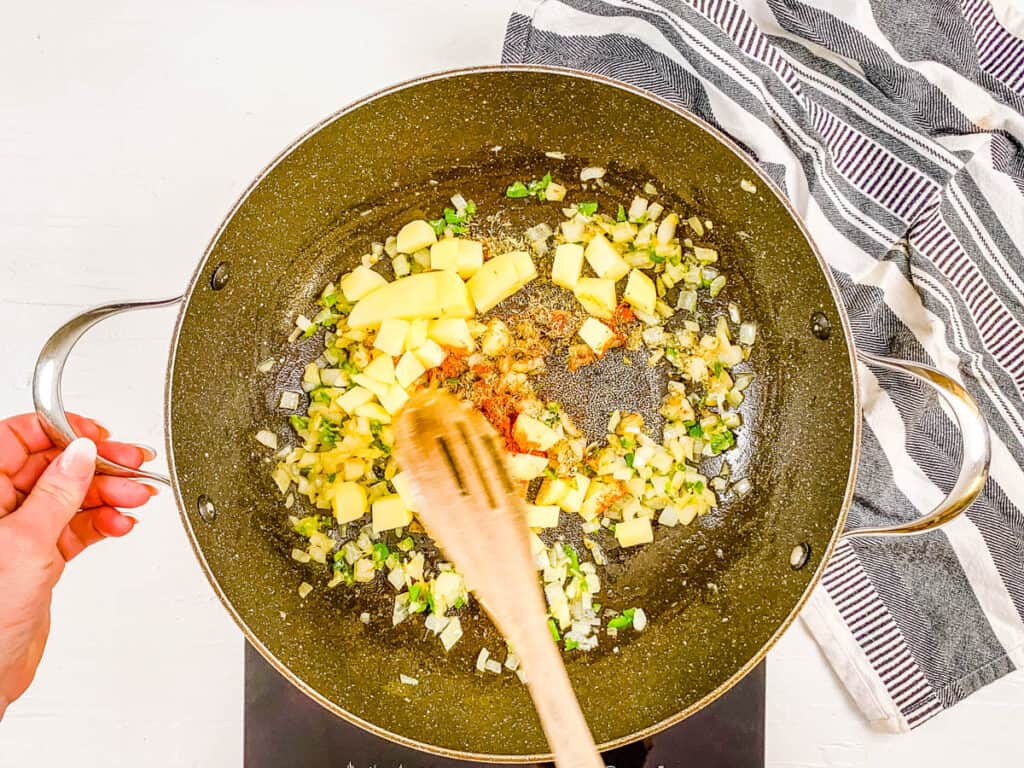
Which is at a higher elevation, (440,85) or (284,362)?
(440,85)

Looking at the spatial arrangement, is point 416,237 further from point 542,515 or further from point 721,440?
point 721,440

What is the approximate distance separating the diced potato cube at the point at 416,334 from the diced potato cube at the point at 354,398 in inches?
4.3

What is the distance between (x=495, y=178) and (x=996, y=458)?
0.99 m

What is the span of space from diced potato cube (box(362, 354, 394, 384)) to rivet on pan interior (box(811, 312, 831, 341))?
713 mm

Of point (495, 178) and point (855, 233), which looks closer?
point (855, 233)

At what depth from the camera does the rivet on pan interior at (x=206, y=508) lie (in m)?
1.26

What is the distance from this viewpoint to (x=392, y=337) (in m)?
1.31

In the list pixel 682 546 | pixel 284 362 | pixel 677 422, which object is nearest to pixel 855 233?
pixel 677 422

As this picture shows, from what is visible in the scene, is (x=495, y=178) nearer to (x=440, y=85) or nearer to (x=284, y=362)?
(x=440, y=85)

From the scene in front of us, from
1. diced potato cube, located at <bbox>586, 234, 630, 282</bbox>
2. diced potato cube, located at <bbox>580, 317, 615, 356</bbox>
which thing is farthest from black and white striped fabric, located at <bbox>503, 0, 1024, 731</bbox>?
diced potato cube, located at <bbox>580, 317, 615, 356</bbox>

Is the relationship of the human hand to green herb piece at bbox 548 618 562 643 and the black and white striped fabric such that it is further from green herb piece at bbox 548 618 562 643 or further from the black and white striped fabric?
the black and white striped fabric

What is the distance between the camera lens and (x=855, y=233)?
1307 mm

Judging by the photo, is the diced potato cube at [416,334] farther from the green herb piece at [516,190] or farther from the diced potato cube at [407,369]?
the green herb piece at [516,190]

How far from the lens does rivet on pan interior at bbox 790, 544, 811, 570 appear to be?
1295 millimetres
